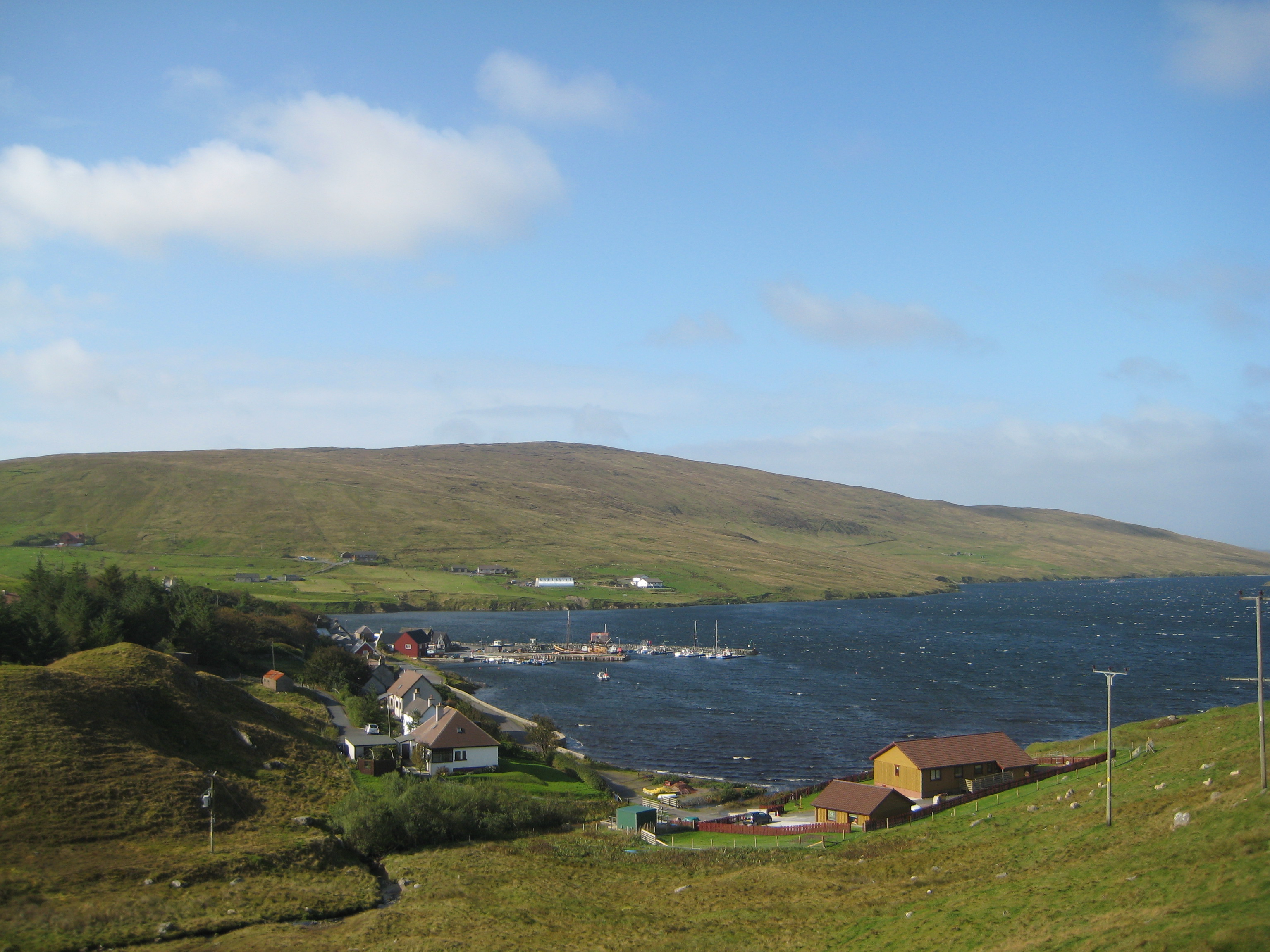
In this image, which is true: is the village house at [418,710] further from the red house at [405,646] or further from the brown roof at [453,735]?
the red house at [405,646]

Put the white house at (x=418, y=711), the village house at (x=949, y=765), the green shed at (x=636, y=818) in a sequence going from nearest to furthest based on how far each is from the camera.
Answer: the green shed at (x=636, y=818), the village house at (x=949, y=765), the white house at (x=418, y=711)

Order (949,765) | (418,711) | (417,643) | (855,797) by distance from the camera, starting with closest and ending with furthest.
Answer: (855,797) < (949,765) < (418,711) < (417,643)

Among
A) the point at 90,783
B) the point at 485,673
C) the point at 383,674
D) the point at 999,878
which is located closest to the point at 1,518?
the point at 485,673

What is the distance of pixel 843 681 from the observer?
92062 millimetres

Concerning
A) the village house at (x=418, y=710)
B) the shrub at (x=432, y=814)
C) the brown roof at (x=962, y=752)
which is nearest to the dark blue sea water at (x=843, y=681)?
the brown roof at (x=962, y=752)

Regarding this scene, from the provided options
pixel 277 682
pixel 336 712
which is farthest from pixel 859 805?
pixel 277 682

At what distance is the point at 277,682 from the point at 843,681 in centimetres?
5563

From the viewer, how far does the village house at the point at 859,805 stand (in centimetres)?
3828

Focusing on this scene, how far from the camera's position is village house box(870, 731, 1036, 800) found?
4322 cm

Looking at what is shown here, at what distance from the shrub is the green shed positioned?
3.30 metres

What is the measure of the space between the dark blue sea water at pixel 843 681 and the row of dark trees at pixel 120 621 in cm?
2293

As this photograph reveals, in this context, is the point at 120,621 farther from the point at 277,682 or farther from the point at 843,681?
the point at 843,681

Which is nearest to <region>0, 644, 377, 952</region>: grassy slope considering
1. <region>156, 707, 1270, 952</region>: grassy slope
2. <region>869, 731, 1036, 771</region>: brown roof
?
<region>156, 707, 1270, 952</region>: grassy slope

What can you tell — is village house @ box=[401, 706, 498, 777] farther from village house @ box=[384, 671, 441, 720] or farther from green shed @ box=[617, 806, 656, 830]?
green shed @ box=[617, 806, 656, 830]
